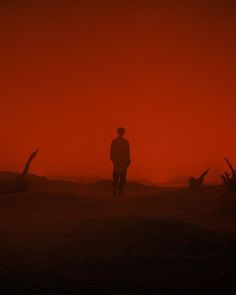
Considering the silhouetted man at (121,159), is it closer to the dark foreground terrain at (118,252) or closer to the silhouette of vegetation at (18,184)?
the silhouette of vegetation at (18,184)

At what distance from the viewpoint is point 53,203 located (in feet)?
46.9

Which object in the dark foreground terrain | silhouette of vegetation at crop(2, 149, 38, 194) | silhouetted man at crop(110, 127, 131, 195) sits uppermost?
silhouetted man at crop(110, 127, 131, 195)

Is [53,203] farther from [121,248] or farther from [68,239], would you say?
[121,248]

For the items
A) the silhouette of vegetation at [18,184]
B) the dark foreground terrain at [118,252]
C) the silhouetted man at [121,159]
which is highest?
the silhouetted man at [121,159]

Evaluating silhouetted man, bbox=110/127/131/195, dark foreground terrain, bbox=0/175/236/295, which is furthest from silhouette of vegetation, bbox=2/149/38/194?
dark foreground terrain, bbox=0/175/236/295

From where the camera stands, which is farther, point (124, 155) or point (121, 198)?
point (124, 155)

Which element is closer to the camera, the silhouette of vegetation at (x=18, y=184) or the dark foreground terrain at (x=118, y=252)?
the dark foreground terrain at (x=118, y=252)

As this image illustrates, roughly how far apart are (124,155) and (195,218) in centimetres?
601

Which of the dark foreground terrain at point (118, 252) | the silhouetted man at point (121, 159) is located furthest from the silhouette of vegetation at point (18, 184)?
the dark foreground terrain at point (118, 252)

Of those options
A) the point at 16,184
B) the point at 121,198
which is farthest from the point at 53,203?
the point at 16,184

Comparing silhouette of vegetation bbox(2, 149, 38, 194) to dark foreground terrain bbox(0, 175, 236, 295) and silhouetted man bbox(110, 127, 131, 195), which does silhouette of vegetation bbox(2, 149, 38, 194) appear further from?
dark foreground terrain bbox(0, 175, 236, 295)

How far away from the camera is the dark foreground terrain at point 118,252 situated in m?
5.80

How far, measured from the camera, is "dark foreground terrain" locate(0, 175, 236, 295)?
19.0 feet

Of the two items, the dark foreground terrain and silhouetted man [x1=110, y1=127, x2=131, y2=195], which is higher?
silhouetted man [x1=110, y1=127, x2=131, y2=195]
